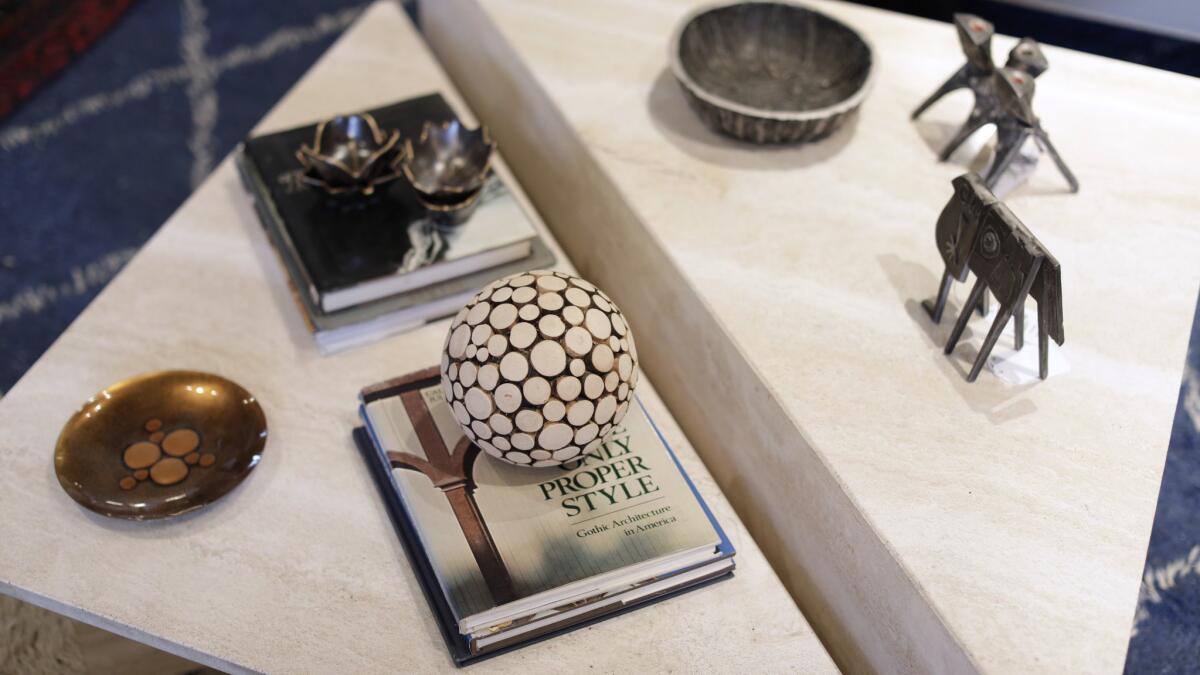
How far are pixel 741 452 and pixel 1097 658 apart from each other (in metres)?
0.33

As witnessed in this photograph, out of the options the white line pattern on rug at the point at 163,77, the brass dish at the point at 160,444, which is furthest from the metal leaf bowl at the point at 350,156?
the white line pattern on rug at the point at 163,77

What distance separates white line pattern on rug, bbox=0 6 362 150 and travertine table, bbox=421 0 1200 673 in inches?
30.0

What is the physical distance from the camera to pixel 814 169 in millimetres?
1045

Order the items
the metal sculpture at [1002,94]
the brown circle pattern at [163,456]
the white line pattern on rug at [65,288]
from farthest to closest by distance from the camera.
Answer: the white line pattern on rug at [65,288]
the metal sculpture at [1002,94]
the brown circle pattern at [163,456]

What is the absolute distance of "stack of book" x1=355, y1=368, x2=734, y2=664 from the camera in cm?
73

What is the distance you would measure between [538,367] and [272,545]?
274 mm

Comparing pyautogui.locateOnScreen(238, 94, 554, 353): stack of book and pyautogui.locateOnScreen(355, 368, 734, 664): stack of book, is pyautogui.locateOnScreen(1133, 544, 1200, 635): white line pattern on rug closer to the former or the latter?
pyautogui.locateOnScreen(355, 368, 734, 664): stack of book

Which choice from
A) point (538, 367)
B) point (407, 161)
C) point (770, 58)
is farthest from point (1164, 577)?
point (407, 161)

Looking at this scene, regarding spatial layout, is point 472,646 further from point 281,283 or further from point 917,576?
point 281,283

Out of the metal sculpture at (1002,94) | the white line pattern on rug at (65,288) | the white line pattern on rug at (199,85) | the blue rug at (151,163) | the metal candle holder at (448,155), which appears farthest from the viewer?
the white line pattern on rug at (199,85)

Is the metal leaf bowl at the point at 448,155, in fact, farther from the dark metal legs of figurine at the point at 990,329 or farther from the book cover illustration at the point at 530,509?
the dark metal legs of figurine at the point at 990,329

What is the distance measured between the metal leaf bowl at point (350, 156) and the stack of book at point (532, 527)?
0.81ft

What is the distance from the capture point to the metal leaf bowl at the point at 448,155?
41.3 inches

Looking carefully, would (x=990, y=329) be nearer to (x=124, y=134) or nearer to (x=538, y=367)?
(x=538, y=367)
